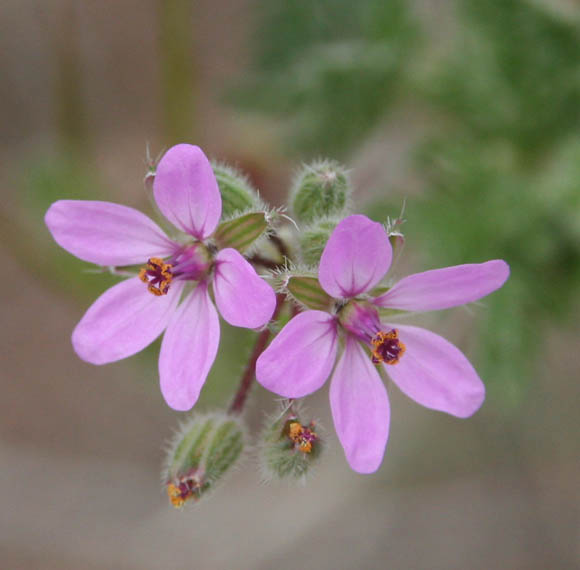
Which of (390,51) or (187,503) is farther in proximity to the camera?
(390,51)

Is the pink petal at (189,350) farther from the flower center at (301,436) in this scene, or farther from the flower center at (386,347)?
the flower center at (386,347)

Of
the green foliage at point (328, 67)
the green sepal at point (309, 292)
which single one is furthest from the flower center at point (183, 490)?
the green foliage at point (328, 67)

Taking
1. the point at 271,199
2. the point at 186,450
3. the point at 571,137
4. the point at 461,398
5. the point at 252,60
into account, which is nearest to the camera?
the point at 461,398

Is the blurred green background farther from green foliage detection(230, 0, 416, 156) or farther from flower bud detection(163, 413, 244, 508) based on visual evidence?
flower bud detection(163, 413, 244, 508)

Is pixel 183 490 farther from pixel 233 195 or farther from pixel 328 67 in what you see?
pixel 328 67

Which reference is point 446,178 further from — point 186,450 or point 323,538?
point 323,538

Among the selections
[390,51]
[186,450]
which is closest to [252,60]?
[390,51]

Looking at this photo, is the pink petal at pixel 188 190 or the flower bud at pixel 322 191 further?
the flower bud at pixel 322 191
